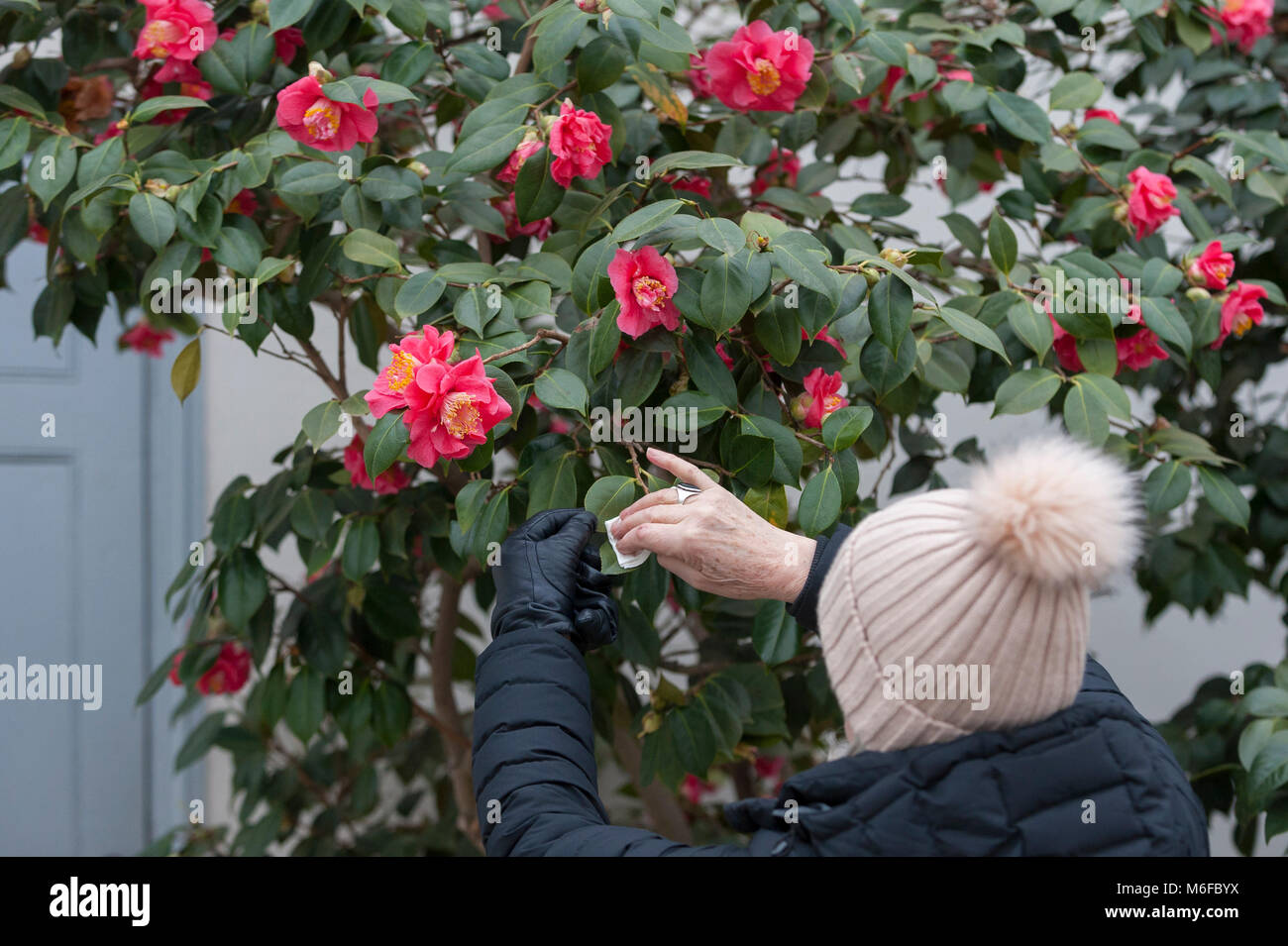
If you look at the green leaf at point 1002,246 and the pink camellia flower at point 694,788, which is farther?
the pink camellia flower at point 694,788

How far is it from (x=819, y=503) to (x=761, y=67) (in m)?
0.46

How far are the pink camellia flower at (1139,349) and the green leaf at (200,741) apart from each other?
1.37 meters

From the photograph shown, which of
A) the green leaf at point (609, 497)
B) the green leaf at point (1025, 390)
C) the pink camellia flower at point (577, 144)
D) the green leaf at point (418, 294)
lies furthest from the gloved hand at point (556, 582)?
the green leaf at point (1025, 390)

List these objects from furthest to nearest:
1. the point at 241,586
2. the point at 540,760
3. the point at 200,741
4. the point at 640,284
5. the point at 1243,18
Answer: the point at 200,741 → the point at 1243,18 → the point at 241,586 → the point at 640,284 → the point at 540,760

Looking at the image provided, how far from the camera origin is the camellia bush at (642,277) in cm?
87

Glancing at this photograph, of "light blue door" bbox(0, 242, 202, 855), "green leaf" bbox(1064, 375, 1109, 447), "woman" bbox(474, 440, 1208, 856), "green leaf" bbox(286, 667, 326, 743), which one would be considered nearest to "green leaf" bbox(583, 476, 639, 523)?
"woman" bbox(474, 440, 1208, 856)

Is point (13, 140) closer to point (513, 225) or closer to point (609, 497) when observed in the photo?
point (513, 225)

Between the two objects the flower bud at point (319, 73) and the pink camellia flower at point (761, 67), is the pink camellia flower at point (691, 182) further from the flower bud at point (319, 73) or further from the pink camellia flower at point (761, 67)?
the flower bud at point (319, 73)

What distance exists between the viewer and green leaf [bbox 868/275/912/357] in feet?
2.75

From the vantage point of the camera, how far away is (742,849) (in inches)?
25.4

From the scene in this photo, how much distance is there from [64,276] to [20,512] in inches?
25.5

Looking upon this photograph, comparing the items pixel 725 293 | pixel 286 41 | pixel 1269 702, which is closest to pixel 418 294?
pixel 725 293

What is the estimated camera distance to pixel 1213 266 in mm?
1085
